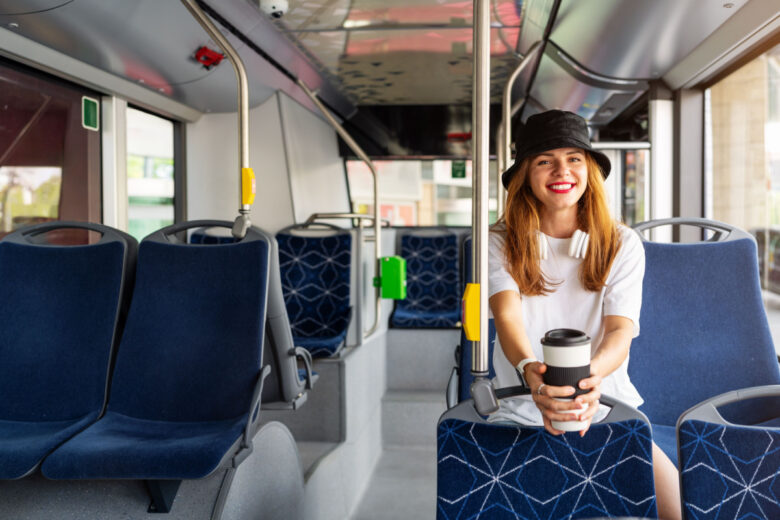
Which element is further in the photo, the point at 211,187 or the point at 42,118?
the point at 211,187

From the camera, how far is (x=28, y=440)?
1968 millimetres

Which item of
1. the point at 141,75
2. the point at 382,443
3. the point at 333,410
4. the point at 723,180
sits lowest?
the point at 382,443

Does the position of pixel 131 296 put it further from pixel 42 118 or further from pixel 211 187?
pixel 211 187

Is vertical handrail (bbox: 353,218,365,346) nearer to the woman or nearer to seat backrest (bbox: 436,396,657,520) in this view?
the woman

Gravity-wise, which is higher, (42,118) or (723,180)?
(42,118)

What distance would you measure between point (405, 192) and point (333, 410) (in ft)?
13.5

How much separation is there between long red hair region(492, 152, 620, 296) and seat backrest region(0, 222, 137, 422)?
138cm

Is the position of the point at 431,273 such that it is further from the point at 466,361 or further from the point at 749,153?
the point at 466,361

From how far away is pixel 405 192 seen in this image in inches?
289

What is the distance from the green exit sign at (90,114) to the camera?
12.0ft

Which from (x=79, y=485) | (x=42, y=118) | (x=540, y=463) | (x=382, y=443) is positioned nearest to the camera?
(x=540, y=463)

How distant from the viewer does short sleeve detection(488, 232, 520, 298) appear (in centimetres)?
168

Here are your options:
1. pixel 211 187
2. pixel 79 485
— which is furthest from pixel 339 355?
pixel 211 187

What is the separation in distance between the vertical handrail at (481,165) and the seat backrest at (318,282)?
2711mm
